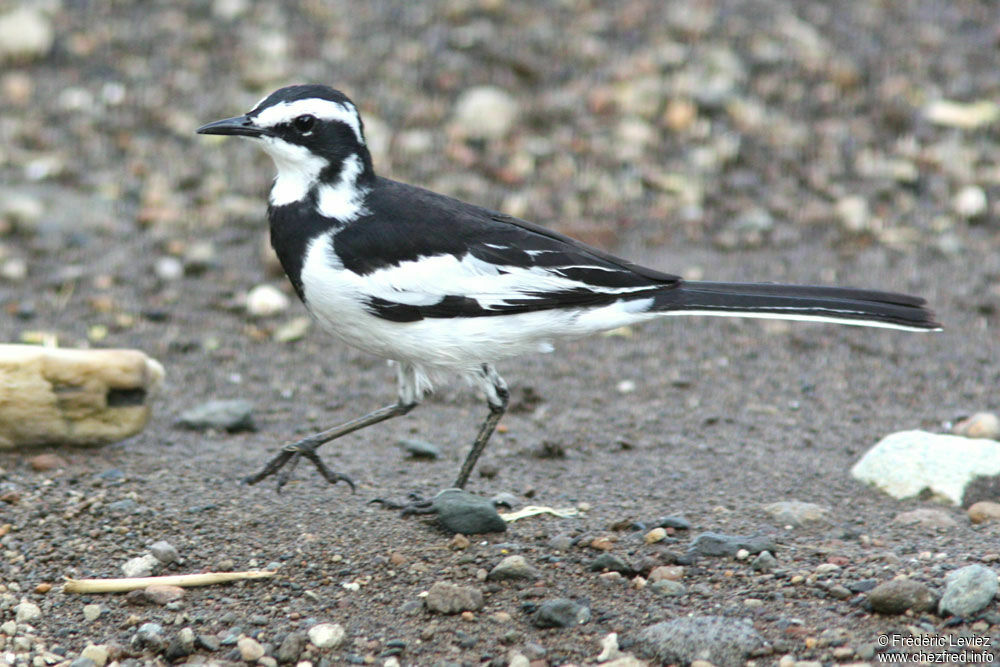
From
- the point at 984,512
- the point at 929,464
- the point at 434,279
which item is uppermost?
the point at 434,279

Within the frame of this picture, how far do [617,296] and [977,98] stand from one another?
19.9ft

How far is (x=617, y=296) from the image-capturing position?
5223 millimetres

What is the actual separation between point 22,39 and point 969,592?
868cm

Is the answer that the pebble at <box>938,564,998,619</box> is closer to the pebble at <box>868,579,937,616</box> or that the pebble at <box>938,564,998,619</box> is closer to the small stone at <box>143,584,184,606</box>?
the pebble at <box>868,579,937,616</box>

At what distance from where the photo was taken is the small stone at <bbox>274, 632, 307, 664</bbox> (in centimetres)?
410

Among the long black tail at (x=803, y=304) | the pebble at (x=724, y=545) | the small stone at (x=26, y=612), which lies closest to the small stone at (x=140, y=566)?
the small stone at (x=26, y=612)

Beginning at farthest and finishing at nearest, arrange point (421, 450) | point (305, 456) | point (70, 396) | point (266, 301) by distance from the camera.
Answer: point (266, 301) < point (421, 450) < point (70, 396) < point (305, 456)

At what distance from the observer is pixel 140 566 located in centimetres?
471

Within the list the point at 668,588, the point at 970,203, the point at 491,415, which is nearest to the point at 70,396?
the point at 491,415

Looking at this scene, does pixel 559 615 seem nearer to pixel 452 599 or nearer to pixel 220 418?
pixel 452 599

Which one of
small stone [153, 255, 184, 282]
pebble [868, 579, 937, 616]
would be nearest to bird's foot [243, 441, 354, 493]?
pebble [868, 579, 937, 616]

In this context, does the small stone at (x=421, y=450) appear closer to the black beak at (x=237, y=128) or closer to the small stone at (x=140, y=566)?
the small stone at (x=140, y=566)

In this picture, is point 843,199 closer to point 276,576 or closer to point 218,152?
point 218,152

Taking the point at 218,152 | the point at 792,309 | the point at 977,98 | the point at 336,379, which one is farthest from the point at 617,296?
the point at 977,98
